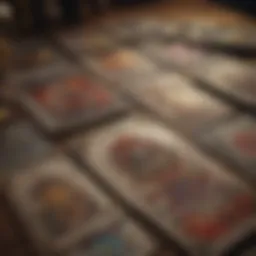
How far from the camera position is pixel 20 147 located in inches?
63.4

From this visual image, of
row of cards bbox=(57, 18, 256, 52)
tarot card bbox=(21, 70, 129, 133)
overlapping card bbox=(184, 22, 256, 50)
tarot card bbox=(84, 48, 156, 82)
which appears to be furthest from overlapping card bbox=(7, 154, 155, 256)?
overlapping card bbox=(184, 22, 256, 50)

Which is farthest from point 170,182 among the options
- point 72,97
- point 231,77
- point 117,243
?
point 231,77

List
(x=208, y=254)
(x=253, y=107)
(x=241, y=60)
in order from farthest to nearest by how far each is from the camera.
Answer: (x=241, y=60) < (x=253, y=107) < (x=208, y=254)

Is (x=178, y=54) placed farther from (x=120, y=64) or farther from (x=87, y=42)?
(x=87, y=42)

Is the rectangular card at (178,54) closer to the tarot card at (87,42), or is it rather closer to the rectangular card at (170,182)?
the tarot card at (87,42)

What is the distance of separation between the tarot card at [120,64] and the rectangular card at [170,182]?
14.8 inches

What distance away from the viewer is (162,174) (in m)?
1.48

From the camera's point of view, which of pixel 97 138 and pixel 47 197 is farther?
pixel 97 138

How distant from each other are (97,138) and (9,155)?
315 mm

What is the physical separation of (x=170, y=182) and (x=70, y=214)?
337mm

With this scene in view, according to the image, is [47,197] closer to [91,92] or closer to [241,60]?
[91,92]

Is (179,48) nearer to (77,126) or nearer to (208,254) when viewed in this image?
(77,126)

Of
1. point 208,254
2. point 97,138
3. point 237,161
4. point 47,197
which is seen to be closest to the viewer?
point 208,254

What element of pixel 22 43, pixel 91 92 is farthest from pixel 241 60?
pixel 22 43
